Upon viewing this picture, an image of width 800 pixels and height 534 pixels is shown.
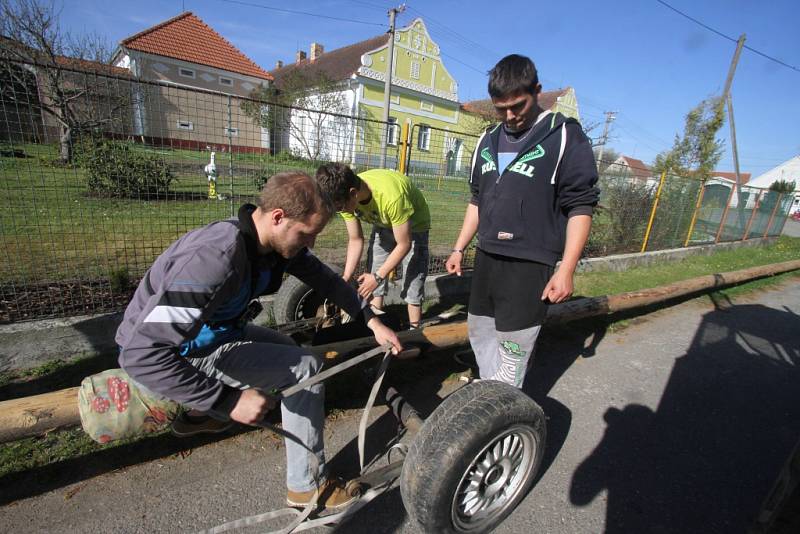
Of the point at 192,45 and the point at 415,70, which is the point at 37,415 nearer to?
the point at 192,45

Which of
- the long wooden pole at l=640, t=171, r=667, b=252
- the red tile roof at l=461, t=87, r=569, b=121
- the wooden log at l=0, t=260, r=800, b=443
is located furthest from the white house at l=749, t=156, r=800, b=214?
the wooden log at l=0, t=260, r=800, b=443

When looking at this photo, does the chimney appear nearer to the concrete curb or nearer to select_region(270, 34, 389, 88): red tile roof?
select_region(270, 34, 389, 88): red tile roof

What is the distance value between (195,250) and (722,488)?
3225 mm

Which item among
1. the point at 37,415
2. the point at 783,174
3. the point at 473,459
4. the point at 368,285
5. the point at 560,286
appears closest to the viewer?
the point at 37,415

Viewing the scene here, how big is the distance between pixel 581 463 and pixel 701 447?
101cm

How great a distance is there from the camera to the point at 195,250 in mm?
1479

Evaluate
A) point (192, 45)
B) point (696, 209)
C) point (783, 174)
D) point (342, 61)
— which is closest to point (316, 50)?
point (342, 61)

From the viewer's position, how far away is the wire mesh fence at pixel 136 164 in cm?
372

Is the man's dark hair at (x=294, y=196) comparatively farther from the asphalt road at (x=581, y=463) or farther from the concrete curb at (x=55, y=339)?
the concrete curb at (x=55, y=339)

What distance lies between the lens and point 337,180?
2.72m

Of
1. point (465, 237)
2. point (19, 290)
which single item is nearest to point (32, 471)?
point (19, 290)

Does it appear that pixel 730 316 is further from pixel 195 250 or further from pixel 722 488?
pixel 195 250

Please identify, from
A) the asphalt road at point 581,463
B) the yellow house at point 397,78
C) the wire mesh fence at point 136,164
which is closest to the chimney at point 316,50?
the yellow house at point 397,78

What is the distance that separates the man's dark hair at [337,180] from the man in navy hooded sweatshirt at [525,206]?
0.91 metres
